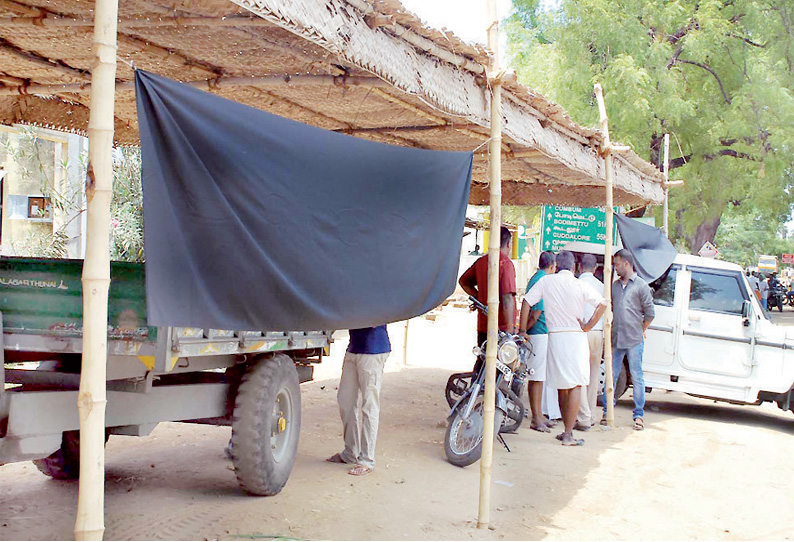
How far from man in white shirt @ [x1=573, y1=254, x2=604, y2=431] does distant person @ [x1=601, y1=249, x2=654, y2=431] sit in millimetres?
218

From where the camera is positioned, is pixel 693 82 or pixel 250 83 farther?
pixel 693 82

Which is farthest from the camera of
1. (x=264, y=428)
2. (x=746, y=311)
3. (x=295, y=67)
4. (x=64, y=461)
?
(x=746, y=311)

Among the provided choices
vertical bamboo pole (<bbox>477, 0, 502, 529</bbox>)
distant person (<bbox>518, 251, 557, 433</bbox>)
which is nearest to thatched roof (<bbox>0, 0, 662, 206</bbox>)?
vertical bamboo pole (<bbox>477, 0, 502, 529</bbox>)

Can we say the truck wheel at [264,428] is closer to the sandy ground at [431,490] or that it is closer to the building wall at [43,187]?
the sandy ground at [431,490]

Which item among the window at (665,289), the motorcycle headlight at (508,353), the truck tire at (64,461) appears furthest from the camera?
the window at (665,289)

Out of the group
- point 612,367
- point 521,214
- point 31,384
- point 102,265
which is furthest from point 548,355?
point 521,214

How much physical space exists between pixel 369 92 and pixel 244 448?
105 inches

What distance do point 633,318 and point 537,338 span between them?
4.28 ft

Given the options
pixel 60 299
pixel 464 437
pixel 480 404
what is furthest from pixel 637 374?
pixel 60 299

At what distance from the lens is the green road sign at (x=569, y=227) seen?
1360 centimetres

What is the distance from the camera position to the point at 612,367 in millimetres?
9570

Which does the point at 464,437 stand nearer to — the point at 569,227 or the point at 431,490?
the point at 431,490

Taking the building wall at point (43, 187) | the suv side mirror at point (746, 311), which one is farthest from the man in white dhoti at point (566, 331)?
the building wall at point (43, 187)

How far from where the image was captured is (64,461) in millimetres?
5797
